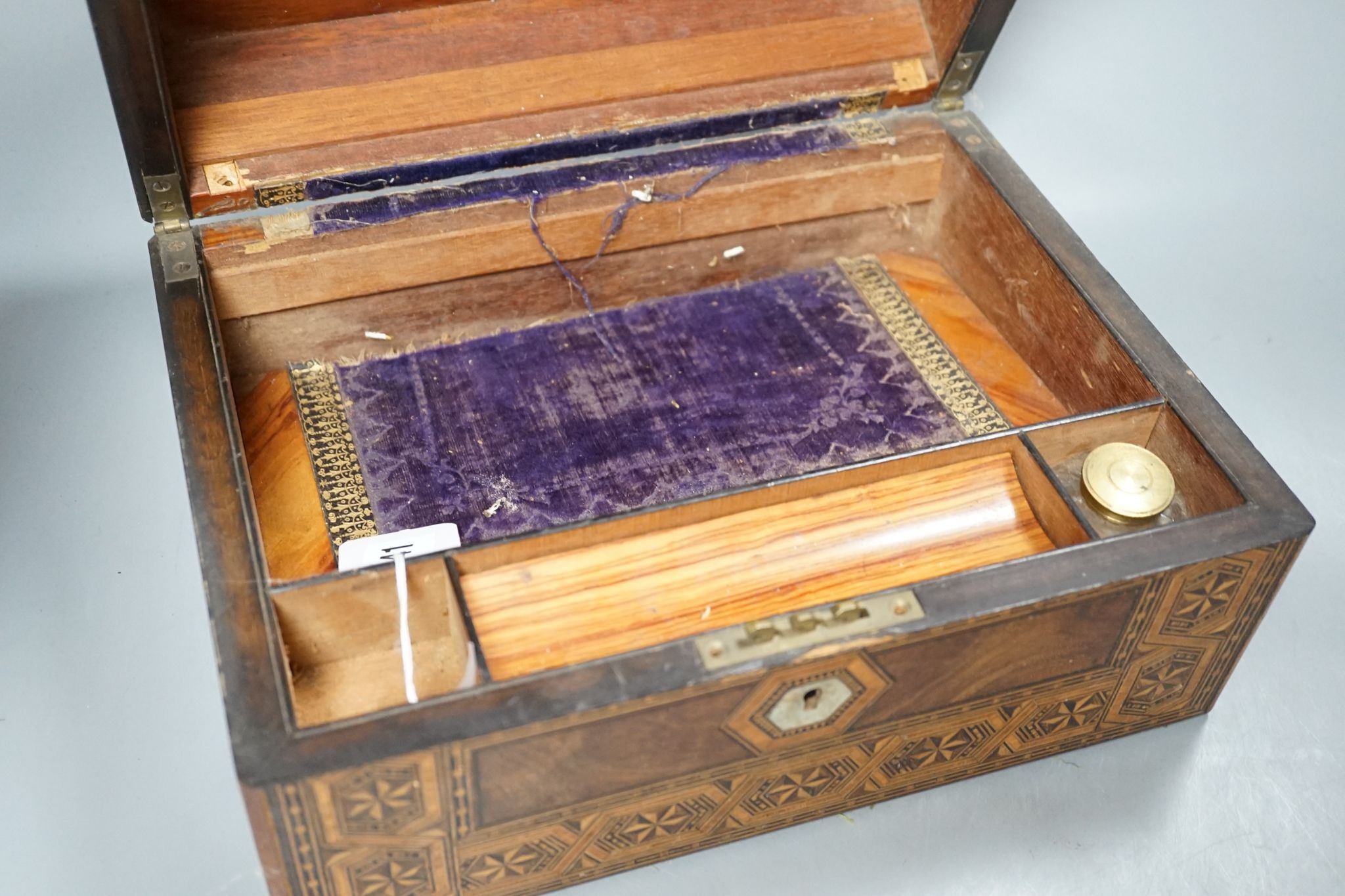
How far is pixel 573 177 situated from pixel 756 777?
1.05m

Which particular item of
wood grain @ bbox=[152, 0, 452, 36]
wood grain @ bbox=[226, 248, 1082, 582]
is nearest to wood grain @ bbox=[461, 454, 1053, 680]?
wood grain @ bbox=[226, 248, 1082, 582]

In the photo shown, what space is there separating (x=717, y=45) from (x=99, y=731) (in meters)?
1.46

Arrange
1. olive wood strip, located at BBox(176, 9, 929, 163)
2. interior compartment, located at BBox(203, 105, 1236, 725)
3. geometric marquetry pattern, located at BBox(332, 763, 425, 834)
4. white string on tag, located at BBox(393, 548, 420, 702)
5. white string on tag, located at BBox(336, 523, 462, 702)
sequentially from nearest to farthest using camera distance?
1. geometric marquetry pattern, located at BBox(332, 763, 425, 834)
2. white string on tag, located at BBox(393, 548, 420, 702)
3. interior compartment, located at BBox(203, 105, 1236, 725)
4. white string on tag, located at BBox(336, 523, 462, 702)
5. olive wood strip, located at BBox(176, 9, 929, 163)

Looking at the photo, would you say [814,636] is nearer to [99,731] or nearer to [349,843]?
[349,843]

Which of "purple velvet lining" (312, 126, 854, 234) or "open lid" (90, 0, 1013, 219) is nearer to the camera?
"open lid" (90, 0, 1013, 219)

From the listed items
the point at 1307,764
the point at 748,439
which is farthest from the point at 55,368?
the point at 1307,764

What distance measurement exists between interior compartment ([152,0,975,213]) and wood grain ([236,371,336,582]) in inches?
12.7

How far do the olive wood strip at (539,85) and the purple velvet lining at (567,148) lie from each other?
0.19ft

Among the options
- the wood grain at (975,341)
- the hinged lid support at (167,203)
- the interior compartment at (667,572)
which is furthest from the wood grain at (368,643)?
the wood grain at (975,341)

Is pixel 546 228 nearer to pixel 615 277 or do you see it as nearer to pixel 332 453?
pixel 615 277

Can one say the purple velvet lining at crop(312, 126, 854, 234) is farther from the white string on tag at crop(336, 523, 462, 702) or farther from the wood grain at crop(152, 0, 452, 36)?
the white string on tag at crop(336, 523, 462, 702)

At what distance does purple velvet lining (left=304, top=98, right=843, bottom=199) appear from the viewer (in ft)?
7.45

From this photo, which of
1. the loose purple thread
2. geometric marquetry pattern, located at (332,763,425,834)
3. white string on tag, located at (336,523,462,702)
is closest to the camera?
geometric marquetry pattern, located at (332,763,425,834)

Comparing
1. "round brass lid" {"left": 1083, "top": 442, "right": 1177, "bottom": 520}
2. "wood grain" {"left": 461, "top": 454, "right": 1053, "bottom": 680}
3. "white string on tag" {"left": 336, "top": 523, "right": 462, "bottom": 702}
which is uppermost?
"white string on tag" {"left": 336, "top": 523, "right": 462, "bottom": 702}
